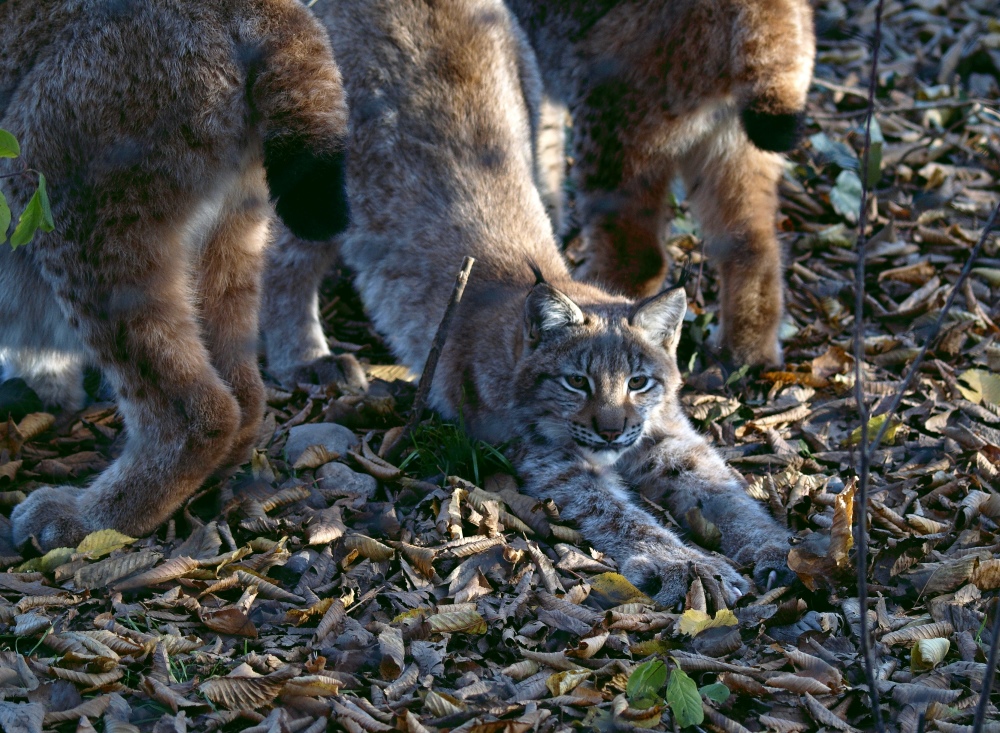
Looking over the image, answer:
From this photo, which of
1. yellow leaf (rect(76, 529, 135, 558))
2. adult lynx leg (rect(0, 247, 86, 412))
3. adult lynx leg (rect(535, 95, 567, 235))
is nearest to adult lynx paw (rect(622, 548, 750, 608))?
yellow leaf (rect(76, 529, 135, 558))

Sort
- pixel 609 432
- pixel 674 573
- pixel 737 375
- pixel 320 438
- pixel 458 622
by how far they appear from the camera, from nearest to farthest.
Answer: pixel 458 622, pixel 674 573, pixel 609 432, pixel 320 438, pixel 737 375

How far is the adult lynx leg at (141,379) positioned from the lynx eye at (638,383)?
55.1 inches

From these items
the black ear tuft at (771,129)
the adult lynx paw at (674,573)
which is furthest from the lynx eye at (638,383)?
the black ear tuft at (771,129)

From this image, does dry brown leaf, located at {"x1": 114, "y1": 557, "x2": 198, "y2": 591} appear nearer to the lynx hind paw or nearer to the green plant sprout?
the green plant sprout

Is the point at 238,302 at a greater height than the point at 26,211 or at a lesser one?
lesser

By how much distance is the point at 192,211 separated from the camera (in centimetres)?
325

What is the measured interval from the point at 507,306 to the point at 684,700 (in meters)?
1.97

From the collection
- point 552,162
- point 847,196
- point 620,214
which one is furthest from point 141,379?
point 847,196

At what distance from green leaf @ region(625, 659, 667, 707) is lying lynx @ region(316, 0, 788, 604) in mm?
590

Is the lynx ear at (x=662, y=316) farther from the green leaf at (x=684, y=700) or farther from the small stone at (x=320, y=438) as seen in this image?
the green leaf at (x=684, y=700)

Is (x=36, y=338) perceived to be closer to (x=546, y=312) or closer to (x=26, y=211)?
(x=26, y=211)

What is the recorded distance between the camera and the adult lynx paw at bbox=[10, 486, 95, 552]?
3332 millimetres

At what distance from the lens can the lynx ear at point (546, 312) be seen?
12.4ft

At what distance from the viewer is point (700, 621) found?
3.05 m
